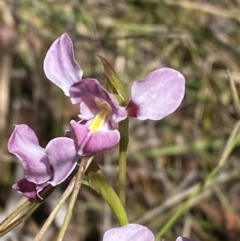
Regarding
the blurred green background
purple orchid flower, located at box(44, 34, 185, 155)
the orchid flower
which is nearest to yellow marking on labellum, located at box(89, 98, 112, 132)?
purple orchid flower, located at box(44, 34, 185, 155)

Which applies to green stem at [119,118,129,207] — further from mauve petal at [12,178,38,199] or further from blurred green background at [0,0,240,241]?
blurred green background at [0,0,240,241]

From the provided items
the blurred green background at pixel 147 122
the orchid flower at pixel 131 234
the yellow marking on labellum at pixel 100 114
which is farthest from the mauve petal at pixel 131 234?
the blurred green background at pixel 147 122

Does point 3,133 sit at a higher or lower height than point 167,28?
lower

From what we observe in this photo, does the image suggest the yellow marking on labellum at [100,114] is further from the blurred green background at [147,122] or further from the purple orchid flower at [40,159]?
the blurred green background at [147,122]

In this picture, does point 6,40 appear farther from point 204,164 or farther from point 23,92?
point 204,164

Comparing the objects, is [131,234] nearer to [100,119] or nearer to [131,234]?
[131,234]

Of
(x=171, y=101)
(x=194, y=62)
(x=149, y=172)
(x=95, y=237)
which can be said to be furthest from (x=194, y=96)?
(x=171, y=101)
